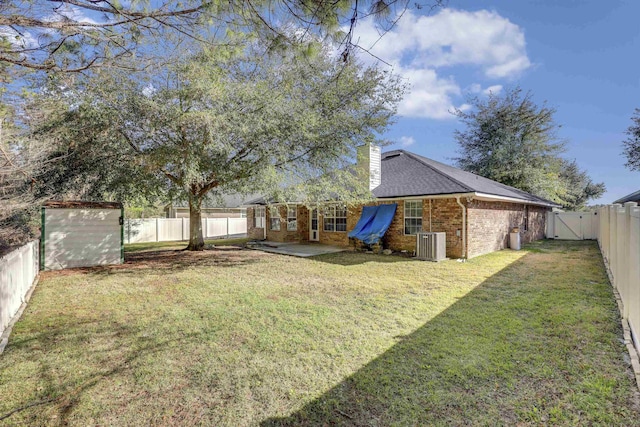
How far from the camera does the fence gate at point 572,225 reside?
17.5 meters

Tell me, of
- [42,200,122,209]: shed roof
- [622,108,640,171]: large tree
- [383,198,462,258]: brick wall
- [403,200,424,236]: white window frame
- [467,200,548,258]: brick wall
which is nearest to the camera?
[42,200,122,209]: shed roof

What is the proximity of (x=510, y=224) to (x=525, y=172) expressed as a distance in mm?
10630

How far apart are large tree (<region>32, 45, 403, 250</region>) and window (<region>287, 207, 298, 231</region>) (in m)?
5.62

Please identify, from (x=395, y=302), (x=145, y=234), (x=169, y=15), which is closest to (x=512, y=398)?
(x=395, y=302)

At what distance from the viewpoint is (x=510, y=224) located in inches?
568

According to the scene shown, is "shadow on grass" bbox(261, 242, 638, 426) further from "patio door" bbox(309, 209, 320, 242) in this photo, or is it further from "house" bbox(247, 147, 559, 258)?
"patio door" bbox(309, 209, 320, 242)

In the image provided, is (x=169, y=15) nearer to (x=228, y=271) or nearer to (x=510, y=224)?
(x=228, y=271)

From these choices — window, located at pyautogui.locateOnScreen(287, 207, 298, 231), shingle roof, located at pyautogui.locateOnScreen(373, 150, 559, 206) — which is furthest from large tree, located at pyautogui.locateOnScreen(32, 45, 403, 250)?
window, located at pyautogui.locateOnScreen(287, 207, 298, 231)

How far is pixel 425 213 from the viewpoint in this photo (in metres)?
11.9

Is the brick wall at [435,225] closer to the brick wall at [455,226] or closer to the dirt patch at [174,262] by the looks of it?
the brick wall at [455,226]

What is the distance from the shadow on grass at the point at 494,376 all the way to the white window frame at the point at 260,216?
47.7ft

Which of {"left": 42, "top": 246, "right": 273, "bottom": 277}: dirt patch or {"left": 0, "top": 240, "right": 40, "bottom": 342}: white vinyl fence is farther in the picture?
{"left": 42, "top": 246, "right": 273, "bottom": 277}: dirt patch

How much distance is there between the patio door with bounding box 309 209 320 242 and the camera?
16337 mm

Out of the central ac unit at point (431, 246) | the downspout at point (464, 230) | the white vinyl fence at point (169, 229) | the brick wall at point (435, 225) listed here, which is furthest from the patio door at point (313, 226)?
the white vinyl fence at point (169, 229)
